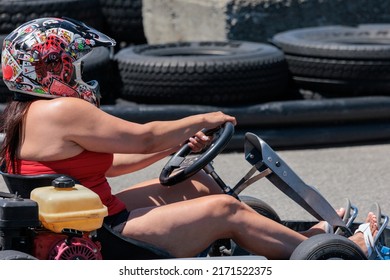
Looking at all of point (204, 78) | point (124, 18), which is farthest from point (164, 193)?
point (124, 18)

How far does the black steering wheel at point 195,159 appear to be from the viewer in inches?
150

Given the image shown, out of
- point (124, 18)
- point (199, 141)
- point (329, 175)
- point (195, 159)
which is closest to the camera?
point (195, 159)

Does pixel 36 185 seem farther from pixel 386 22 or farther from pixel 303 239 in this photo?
pixel 386 22

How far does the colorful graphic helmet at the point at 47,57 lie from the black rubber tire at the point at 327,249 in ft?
3.31

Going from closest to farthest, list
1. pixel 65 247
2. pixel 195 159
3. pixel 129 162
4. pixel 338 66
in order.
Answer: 1. pixel 65 247
2. pixel 195 159
3. pixel 129 162
4. pixel 338 66

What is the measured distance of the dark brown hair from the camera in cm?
368

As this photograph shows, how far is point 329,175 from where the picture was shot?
6.09 metres

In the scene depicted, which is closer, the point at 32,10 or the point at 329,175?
the point at 329,175

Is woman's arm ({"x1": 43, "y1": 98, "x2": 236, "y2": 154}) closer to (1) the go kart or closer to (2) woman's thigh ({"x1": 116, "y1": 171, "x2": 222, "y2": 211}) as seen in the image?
(1) the go kart

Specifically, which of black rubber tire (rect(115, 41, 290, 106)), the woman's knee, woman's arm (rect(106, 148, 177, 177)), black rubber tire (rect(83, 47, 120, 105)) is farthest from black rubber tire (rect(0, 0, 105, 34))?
the woman's knee

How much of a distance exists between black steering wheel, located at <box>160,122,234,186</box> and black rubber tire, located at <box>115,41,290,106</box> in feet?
7.87

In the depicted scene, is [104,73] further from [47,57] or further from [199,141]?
[47,57]

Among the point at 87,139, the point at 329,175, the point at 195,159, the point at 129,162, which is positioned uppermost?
the point at 87,139

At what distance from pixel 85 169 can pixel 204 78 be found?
2864 mm
